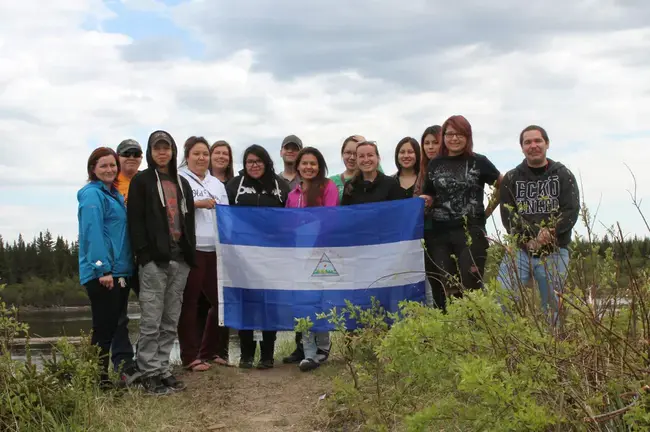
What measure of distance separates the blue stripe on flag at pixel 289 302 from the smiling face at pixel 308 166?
3.80ft

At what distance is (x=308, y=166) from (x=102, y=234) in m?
2.18

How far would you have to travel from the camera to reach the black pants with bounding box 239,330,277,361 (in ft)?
24.2

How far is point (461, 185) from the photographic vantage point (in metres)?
6.60

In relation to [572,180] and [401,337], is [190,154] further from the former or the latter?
[401,337]

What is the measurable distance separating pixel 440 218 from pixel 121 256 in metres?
2.89

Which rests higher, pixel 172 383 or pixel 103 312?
pixel 103 312

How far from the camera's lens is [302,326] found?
533 centimetres

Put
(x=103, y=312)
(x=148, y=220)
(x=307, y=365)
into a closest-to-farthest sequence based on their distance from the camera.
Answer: (x=103, y=312), (x=148, y=220), (x=307, y=365)

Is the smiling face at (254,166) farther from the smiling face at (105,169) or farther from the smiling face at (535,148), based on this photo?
the smiling face at (535,148)

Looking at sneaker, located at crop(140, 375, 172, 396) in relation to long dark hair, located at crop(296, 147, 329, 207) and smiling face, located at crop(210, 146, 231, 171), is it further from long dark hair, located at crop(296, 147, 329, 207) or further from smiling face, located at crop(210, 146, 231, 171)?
smiling face, located at crop(210, 146, 231, 171)

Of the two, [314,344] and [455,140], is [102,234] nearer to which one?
[314,344]

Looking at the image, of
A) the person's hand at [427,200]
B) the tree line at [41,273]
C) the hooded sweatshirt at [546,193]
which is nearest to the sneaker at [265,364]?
the person's hand at [427,200]

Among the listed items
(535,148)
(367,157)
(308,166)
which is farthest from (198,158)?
(535,148)

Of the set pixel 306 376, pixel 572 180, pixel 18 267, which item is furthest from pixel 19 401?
pixel 18 267
